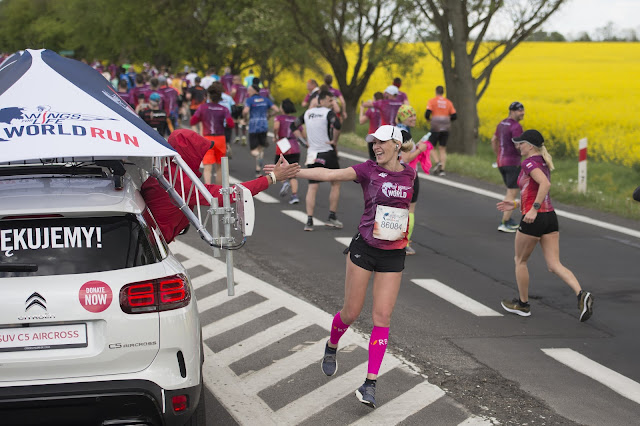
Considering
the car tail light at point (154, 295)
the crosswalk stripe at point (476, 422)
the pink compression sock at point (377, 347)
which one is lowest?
the crosswalk stripe at point (476, 422)

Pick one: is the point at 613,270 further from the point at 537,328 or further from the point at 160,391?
the point at 160,391

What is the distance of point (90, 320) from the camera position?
5.07m

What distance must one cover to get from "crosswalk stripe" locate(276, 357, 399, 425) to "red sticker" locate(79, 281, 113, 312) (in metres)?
1.82

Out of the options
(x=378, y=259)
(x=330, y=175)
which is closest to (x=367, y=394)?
(x=378, y=259)

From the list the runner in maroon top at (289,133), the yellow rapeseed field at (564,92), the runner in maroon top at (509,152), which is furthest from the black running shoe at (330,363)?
the yellow rapeseed field at (564,92)

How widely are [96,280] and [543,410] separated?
10.7ft

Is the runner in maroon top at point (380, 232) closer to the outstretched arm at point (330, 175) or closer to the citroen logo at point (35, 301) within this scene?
the outstretched arm at point (330, 175)

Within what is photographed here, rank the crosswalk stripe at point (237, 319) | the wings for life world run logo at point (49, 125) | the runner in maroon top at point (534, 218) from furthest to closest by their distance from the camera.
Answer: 1. the runner in maroon top at point (534, 218)
2. the crosswalk stripe at point (237, 319)
3. the wings for life world run logo at point (49, 125)

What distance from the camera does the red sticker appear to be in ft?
16.6

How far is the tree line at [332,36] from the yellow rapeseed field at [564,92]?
1754 mm

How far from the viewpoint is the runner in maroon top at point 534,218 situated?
30.1 feet

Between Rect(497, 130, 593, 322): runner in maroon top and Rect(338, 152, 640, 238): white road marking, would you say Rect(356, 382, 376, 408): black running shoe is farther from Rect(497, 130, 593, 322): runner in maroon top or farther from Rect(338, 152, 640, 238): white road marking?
Rect(338, 152, 640, 238): white road marking

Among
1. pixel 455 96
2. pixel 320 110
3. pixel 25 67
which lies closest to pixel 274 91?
pixel 455 96

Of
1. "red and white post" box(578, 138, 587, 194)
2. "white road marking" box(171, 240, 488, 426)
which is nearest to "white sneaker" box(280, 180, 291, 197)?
"red and white post" box(578, 138, 587, 194)
